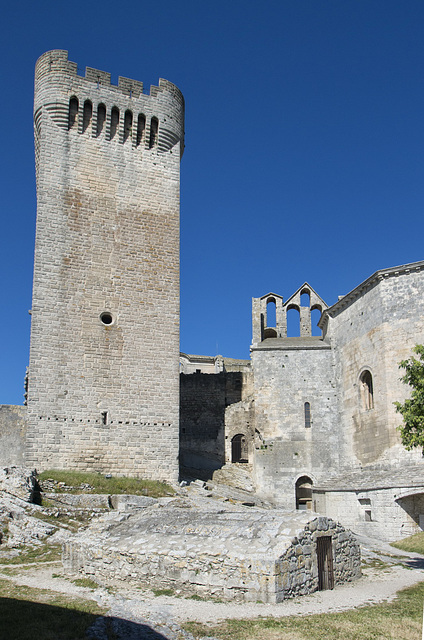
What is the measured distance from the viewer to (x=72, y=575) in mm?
11273

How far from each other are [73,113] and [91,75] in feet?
6.26

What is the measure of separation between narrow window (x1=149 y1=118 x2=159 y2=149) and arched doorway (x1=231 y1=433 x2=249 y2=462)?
1443cm

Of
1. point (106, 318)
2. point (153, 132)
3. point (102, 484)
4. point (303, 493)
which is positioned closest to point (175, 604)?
point (102, 484)

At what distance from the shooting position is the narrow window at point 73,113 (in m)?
23.2

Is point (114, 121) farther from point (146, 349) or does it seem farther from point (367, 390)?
point (367, 390)

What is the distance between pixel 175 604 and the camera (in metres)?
9.16

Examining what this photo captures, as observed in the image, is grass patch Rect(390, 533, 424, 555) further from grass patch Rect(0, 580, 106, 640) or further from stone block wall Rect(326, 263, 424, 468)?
grass patch Rect(0, 580, 106, 640)

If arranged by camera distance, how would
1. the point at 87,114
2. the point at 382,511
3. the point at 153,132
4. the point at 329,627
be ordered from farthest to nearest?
1. the point at 153,132
2. the point at 87,114
3. the point at 382,511
4. the point at 329,627

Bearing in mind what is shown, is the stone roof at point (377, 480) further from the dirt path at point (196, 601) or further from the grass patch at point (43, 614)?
the grass patch at point (43, 614)

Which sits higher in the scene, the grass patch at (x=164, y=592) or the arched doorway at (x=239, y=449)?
the arched doorway at (x=239, y=449)

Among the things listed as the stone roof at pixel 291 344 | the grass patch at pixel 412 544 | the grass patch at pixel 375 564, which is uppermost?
the stone roof at pixel 291 344

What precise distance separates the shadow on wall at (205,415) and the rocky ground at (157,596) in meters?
13.1

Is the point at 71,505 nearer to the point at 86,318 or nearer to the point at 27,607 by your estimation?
the point at 86,318

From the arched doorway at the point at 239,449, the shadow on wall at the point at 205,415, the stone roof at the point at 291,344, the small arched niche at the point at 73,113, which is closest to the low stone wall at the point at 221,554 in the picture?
the stone roof at the point at 291,344
